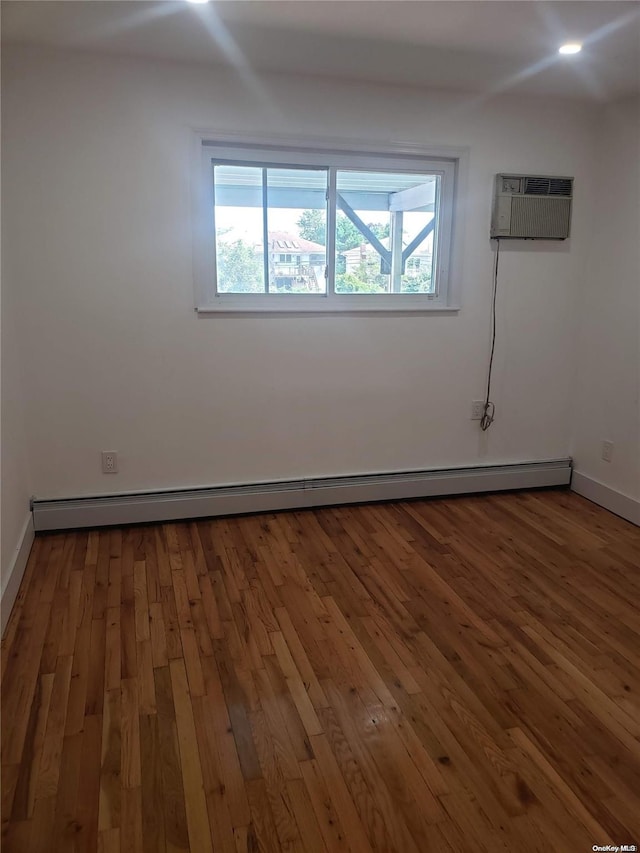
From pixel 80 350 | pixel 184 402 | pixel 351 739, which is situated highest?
pixel 80 350

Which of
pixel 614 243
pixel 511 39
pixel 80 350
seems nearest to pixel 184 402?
pixel 80 350

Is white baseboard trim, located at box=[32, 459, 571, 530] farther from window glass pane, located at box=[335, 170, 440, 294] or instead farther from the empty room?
window glass pane, located at box=[335, 170, 440, 294]

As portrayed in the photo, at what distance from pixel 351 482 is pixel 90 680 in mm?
1918

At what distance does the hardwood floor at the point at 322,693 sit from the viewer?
60.4 inches

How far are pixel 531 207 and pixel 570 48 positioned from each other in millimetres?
934

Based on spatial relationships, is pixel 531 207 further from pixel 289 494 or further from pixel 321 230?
pixel 289 494

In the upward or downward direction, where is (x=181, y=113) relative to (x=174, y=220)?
upward

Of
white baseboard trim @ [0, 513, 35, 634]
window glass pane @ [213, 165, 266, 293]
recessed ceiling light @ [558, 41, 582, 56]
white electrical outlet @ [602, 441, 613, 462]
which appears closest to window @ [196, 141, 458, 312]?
window glass pane @ [213, 165, 266, 293]

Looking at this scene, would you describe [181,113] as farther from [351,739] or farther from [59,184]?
[351,739]

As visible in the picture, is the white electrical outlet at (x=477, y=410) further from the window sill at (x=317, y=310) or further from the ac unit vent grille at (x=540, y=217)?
the ac unit vent grille at (x=540, y=217)

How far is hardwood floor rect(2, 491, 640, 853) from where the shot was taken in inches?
60.4

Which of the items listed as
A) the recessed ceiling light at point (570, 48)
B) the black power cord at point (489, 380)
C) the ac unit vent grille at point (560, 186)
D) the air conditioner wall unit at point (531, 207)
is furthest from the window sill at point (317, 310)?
the recessed ceiling light at point (570, 48)

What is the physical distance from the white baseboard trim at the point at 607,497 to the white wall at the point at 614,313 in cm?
3

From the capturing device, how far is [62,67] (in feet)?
9.04
